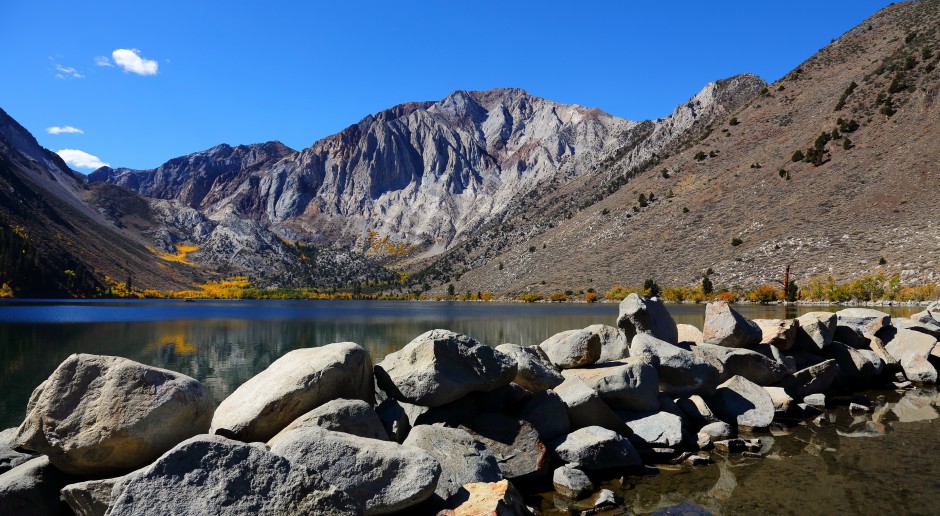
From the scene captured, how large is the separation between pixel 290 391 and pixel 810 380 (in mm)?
18434

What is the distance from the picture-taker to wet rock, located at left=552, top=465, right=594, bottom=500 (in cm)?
1123

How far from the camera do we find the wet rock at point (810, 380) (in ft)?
64.0

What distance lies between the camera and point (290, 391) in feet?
35.3

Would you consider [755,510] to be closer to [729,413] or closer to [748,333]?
[729,413]

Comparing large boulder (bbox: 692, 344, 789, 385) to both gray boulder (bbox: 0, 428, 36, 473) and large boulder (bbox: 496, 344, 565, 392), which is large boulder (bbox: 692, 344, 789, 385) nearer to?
large boulder (bbox: 496, 344, 565, 392)

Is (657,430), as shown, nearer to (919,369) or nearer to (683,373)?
(683,373)

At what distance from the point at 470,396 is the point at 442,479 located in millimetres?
3673

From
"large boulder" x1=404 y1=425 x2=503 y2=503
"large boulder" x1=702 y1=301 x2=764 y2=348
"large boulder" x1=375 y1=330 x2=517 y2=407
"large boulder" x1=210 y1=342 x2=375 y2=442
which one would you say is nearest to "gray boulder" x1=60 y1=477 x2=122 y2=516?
"large boulder" x1=210 y1=342 x2=375 y2=442

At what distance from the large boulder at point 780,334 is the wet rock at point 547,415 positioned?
36.5 ft

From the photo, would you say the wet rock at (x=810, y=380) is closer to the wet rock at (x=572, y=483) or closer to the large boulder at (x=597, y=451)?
the large boulder at (x=597, y=451)

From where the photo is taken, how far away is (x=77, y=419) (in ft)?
29.5

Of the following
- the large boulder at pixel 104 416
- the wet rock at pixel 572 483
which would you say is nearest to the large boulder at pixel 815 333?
the wet rock at pixel 572 483

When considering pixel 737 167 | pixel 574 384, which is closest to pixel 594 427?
pixel 574 384

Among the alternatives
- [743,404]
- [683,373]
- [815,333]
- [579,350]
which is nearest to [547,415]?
[579,350]
